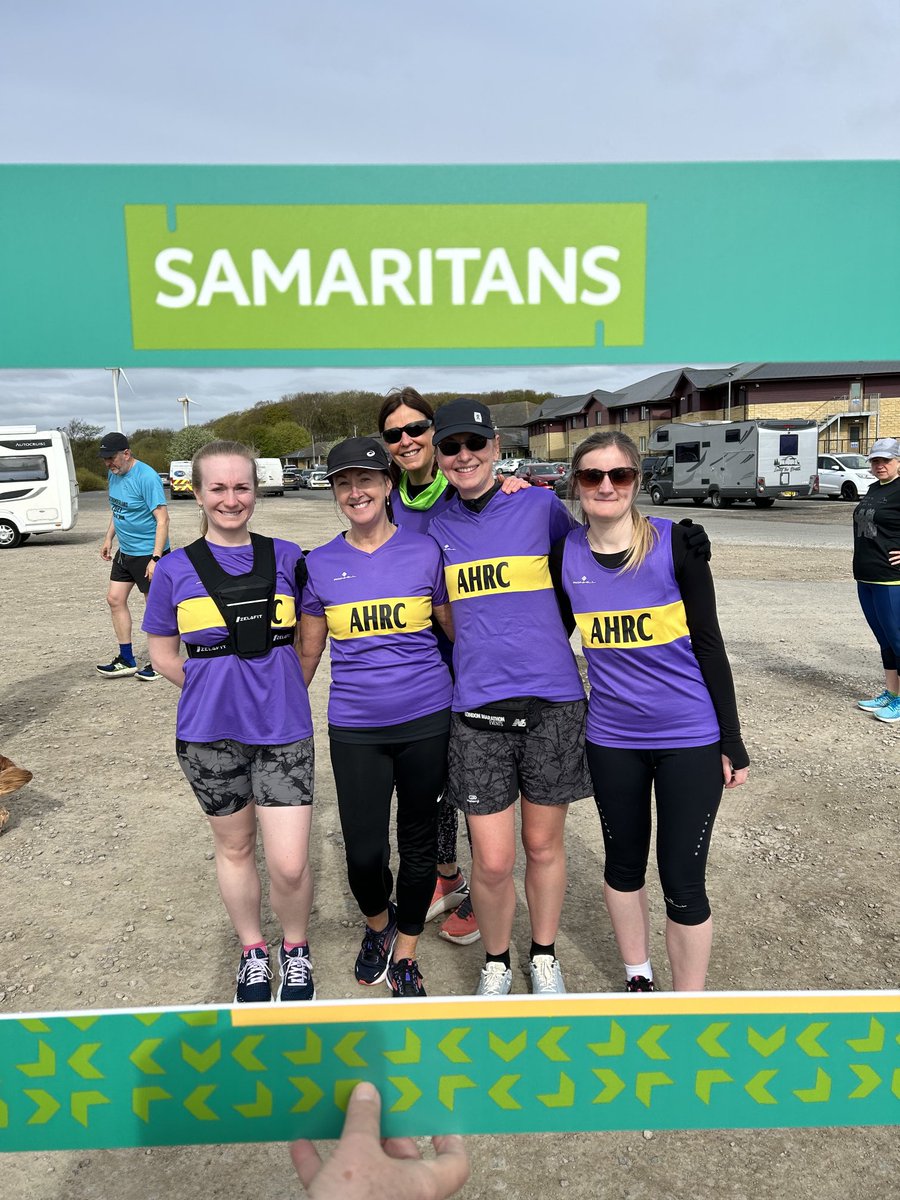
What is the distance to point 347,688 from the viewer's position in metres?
2.52

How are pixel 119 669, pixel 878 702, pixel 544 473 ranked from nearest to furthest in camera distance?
pixel 878 702 < pixel 119 669 < pixel 544 473

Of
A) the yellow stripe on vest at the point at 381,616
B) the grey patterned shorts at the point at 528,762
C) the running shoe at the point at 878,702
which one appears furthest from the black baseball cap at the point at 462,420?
the running shoe at the point at 878,702

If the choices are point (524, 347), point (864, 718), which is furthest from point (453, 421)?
point (864, 718)

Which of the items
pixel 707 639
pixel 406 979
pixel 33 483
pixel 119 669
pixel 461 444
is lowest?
pixel 406 979

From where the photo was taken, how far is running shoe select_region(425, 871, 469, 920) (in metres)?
3.32

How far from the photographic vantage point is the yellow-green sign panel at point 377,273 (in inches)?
63.6

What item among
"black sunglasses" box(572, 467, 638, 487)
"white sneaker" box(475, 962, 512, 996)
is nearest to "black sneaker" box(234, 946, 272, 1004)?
"white sneaker" box(475, 962, 512, 996)

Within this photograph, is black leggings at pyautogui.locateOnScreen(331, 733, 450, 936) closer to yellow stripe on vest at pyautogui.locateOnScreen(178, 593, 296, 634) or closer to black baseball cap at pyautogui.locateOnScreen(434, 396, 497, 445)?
yellow stripe on vest at pyautogui.locateOnScreen(178, 593, 296, 634)

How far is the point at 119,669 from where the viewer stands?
7.22 m

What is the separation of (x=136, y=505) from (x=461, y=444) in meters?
4.68

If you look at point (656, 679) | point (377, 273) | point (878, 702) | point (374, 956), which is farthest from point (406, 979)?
point (878, 702)

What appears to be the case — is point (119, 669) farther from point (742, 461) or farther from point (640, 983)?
point (742, 461)

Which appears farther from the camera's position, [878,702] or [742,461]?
[742,461]

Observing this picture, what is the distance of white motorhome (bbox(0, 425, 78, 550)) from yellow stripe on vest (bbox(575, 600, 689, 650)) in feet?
65.2
